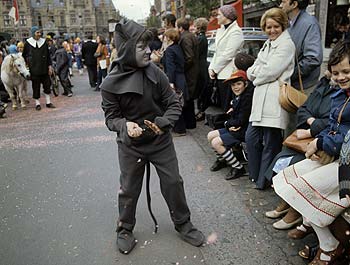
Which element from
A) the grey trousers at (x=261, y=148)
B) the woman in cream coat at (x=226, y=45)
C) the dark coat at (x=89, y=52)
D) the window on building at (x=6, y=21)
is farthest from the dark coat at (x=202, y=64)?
the window on building at (x=6, y=21)

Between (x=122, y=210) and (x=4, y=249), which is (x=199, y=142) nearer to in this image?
(x=122, y=210)

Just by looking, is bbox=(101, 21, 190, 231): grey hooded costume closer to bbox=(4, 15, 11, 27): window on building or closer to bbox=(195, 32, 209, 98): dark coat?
bbox=(195, 32, 209, 98): dark coat

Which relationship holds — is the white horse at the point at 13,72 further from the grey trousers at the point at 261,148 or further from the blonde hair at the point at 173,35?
the grey trousers at the point at 261,148

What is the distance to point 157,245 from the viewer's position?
3.13 metres

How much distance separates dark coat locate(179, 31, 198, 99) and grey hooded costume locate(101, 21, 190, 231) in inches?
134

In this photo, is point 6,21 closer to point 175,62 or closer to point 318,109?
point 175,62

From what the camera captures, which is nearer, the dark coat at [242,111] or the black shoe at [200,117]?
the dark coat at [242,111]

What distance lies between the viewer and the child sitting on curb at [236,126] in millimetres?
4211

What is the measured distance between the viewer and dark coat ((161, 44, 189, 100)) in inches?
235

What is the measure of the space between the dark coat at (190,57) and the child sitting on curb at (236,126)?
6.73 ft

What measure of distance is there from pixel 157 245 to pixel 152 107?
3.94 ft

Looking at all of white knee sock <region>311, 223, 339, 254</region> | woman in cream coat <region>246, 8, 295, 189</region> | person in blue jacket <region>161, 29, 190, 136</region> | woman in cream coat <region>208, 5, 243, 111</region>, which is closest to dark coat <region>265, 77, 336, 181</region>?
woman in cream coat <region>246, 8, 295, 189</region>

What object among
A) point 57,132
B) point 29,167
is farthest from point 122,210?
point 57,132

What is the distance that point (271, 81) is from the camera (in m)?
3.68
